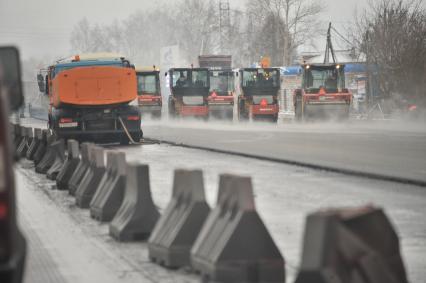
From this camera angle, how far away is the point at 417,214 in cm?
1352

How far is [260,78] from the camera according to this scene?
59.8 meters

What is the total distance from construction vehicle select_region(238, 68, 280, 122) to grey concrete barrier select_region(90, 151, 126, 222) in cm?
4513

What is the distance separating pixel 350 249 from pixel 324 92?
155ft

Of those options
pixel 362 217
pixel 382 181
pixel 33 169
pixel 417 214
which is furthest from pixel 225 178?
pixel 33 169

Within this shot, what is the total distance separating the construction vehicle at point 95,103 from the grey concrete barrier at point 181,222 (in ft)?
77.0

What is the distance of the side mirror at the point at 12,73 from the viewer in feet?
19.6

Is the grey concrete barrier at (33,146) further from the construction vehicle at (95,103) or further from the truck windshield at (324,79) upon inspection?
the truck windshield at (324,79)

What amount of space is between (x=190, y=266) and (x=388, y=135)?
99.3 ft

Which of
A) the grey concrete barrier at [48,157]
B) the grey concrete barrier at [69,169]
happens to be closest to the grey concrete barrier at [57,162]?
the grey concrete barrier at [48,157]

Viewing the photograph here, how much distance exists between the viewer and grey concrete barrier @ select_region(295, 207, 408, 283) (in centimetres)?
536

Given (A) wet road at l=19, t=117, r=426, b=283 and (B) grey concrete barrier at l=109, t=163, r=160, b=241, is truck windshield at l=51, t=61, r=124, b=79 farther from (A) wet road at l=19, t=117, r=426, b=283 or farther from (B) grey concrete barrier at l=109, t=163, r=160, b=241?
(B) grey concrete barrier at l=109, t=163, r=160, b=241

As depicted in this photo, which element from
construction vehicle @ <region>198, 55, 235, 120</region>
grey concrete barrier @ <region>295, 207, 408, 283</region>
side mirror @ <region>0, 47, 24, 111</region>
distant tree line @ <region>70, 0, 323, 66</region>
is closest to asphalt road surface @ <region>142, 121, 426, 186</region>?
grey concrete barrier @ <region>295, 207, 408, 283</region>

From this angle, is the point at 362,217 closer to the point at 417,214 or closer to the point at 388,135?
the point at 417,214

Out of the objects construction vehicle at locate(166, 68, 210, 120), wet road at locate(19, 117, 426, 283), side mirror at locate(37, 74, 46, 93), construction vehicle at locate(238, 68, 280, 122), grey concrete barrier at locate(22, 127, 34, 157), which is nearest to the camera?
wet road at locate(19, 117, 426, 283)
